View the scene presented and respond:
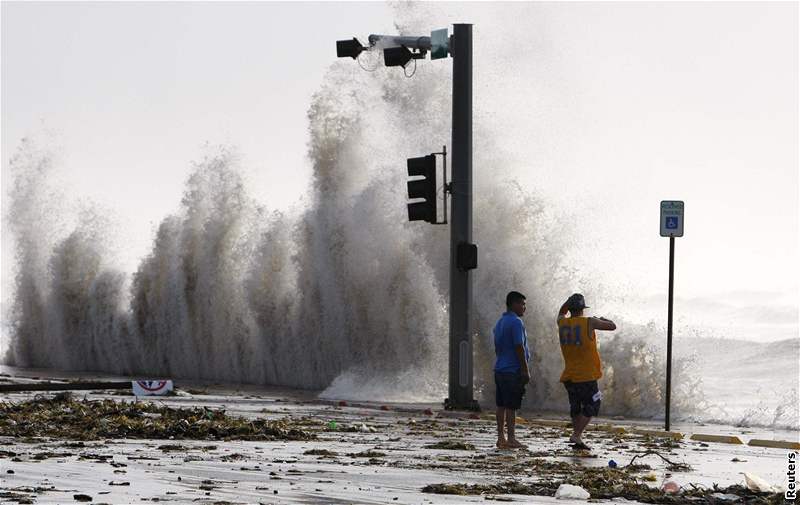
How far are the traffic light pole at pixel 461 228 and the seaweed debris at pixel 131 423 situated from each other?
472 centimetres

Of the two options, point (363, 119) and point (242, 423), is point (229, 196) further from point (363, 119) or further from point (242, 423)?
point (242, 423)

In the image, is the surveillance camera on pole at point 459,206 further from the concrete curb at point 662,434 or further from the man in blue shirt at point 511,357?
the man in blue shirt at point 511,357

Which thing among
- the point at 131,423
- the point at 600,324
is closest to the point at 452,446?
the point at 600,324

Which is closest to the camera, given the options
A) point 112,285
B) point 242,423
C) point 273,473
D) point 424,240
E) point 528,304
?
point 273,473

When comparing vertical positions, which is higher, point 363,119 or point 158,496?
point 363,119

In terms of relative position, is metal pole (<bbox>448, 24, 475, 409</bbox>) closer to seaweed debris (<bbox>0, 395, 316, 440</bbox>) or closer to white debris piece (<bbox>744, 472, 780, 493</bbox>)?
seaweed debris (<bbox>0, 395, 316, 440</bbox>)

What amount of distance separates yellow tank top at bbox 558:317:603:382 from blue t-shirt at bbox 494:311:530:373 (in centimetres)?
41

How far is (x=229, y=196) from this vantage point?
38.1 meters

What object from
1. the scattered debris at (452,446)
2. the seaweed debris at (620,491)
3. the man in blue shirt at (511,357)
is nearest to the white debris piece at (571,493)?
the seaweed debris at (620,491)

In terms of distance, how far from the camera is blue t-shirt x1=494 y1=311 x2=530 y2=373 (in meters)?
15.1

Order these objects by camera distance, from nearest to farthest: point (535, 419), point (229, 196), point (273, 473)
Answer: point (273, 473), point (535, 419), point (229, 196)

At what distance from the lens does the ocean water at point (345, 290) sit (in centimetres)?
2552

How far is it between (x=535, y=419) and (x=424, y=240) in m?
8.68

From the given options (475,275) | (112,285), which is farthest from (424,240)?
(112,285)
